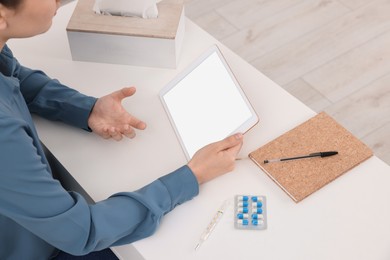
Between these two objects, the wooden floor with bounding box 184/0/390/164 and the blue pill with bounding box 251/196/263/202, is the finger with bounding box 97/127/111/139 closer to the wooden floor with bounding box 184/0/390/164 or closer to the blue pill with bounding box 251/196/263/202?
the blue pill with bounding box 251/196/263/202

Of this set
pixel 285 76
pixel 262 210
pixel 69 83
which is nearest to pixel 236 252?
pixel 262 210

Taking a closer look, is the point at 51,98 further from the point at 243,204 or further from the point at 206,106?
the point at 243,204

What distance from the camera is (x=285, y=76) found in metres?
2.52

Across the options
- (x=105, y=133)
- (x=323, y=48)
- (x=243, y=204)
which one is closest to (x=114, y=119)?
(x=105, y=133)

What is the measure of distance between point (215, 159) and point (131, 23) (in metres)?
0.49

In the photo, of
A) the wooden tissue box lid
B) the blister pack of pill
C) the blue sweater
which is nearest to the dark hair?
the blue sweater

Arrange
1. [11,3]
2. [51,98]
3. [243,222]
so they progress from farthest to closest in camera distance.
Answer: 1. [51,98]
2. [243,222]
3. [11,3]

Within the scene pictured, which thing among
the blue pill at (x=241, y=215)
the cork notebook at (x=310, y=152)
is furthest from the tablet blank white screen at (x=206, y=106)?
the blue pill at (x=241, y=215)

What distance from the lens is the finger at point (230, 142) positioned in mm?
1274

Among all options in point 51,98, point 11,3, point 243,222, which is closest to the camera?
point 11,3

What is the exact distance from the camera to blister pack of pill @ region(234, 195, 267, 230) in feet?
3.86

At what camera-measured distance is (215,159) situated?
49.1 inches

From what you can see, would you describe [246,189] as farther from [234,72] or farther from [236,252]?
[234,72]

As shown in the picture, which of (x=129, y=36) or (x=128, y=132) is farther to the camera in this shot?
(x=129, y=36)
